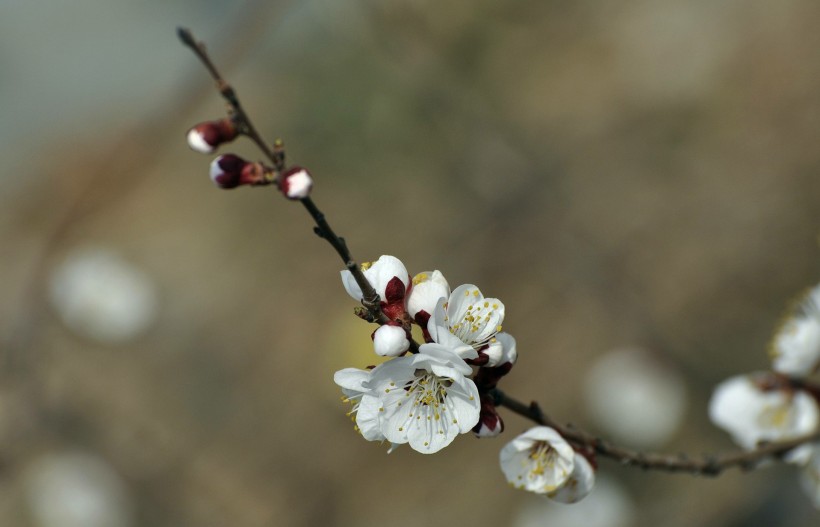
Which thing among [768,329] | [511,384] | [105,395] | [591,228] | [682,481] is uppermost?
[105,395]

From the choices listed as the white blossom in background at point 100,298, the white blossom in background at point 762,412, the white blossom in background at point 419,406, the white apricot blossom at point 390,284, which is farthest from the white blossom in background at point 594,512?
the white blossom in background at point 100,298

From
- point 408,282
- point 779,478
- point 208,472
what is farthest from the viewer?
point 208,472

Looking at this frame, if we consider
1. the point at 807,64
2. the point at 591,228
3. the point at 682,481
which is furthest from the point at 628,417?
the point at 807,64

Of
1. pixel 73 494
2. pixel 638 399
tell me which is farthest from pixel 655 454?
pixel 73 494

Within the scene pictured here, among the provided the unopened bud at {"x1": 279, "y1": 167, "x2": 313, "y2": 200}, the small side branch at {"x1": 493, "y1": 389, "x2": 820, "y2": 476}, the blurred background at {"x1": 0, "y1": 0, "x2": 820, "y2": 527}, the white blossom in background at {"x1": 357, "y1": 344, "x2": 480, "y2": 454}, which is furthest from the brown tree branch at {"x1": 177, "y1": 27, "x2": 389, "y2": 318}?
the blurred background at {"x1": 0, "y1": 0, "x2": 820, "y2": 527}

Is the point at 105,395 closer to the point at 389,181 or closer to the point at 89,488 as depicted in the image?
the point at 89,488

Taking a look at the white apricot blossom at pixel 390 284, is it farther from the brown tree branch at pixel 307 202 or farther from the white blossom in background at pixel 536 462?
the white blossom in background at pixel 536 462

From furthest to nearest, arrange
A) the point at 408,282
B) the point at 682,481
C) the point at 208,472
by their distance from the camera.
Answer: the point at 208,472 → the point at 682,481 → the point at 408,282
